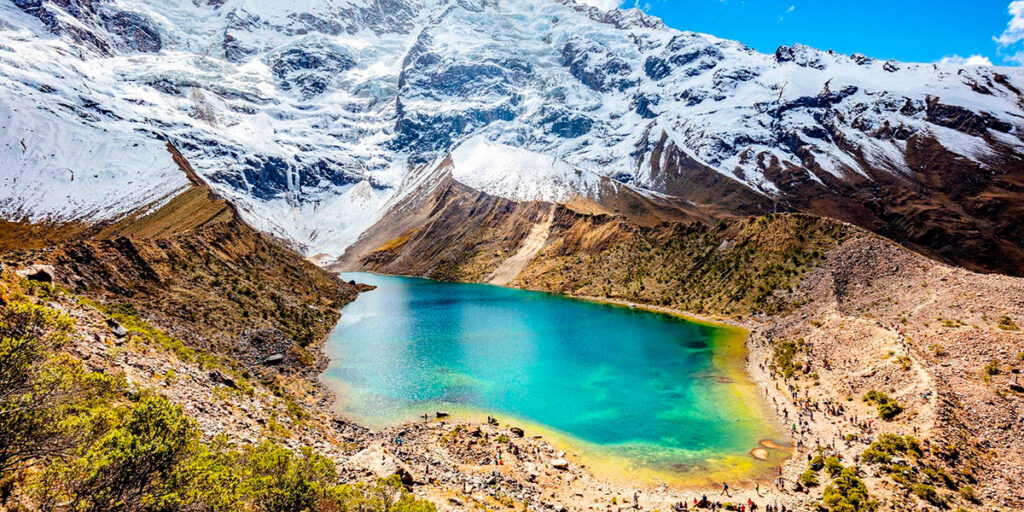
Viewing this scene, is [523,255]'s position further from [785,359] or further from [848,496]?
[848,496]

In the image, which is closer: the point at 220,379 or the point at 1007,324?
the point at 220,379

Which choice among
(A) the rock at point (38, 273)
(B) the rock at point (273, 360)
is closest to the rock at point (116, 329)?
(A) the rock at point (38, 273)

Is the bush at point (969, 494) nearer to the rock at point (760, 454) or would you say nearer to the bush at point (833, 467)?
the bush at point (833, 467)

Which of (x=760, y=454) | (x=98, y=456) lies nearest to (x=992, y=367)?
(x=760, y=454)

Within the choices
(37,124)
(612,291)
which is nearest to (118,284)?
(612,291)

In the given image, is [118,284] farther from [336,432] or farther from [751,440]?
[751,440]

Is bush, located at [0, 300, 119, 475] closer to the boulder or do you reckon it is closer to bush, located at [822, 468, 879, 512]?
the boulder

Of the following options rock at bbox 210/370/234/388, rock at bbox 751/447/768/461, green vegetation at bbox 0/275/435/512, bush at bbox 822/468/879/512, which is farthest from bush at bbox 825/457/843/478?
rock at bbox 210/370/234/388
